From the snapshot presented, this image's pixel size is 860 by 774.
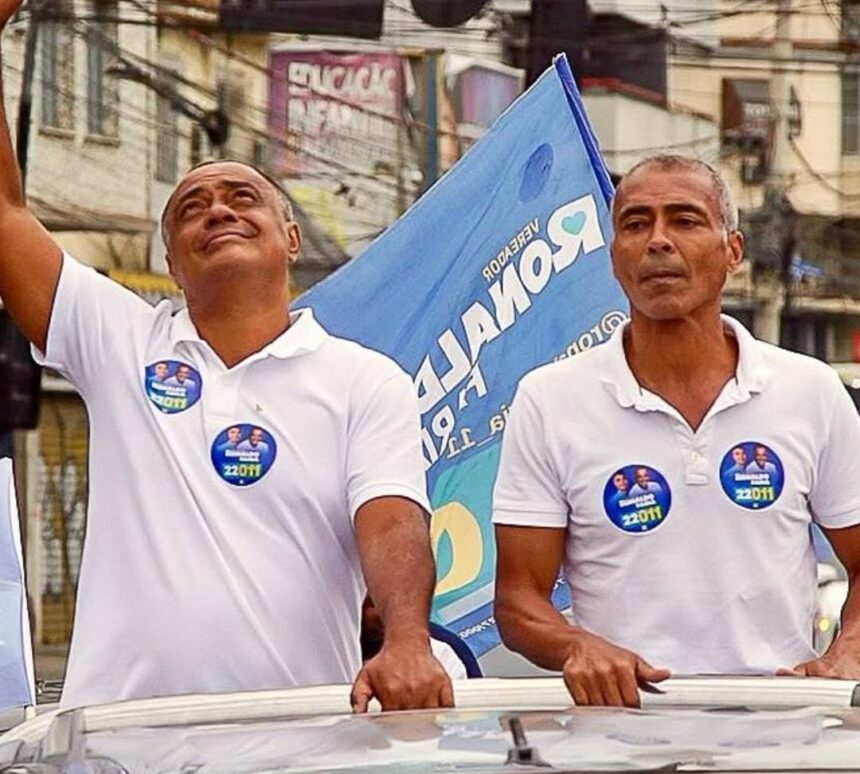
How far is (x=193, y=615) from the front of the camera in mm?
4566

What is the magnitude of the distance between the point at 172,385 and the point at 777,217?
3030 centimetres

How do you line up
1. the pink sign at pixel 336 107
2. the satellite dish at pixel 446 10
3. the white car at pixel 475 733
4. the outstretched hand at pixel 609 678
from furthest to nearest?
the pink sign at pixel 336 107 < the satellite dish at pixel 446 10 < the outstretched hand at pixel 609 678 < the white car at pixel 475 733

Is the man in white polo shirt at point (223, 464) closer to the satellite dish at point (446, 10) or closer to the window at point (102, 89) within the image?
the satellite dish at point (446, 10)

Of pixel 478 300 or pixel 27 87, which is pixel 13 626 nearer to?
pixel 478 300

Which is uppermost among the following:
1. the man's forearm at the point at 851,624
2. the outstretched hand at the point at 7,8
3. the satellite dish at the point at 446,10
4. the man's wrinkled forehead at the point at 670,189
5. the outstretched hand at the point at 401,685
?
the outstretched hand at the point at 7,8

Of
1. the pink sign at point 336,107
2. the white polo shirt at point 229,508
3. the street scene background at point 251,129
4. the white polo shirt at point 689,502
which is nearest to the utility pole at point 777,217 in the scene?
the street scene background at point 251,129

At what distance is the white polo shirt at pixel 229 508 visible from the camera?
4578mm

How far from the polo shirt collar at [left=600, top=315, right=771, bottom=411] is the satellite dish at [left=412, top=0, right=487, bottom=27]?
19.9 metres

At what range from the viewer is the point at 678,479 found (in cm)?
466

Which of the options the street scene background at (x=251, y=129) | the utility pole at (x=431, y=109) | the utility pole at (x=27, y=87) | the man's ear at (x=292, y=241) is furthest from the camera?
the utility pole at (x=431, y=109)

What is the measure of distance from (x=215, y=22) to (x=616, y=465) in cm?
2536

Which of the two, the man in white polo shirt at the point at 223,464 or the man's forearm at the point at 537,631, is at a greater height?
the man in white polo shirt at the point at 223,464

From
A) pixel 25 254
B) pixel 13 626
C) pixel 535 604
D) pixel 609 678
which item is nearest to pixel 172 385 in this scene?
pixel 25 254

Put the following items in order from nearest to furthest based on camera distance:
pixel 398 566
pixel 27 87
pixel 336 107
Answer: pixel 398 566 → pixel 27 87 → pixel 336 107
